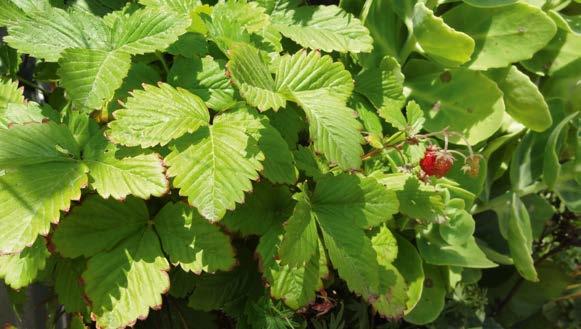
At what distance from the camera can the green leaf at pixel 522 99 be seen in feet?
4.39

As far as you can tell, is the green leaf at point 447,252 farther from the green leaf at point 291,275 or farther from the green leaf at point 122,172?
the green leaf at point 122,172

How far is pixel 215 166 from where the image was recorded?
3.11 ft

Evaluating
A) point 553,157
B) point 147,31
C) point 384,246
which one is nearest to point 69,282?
point 147,31

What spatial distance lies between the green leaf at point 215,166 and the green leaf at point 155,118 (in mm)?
28

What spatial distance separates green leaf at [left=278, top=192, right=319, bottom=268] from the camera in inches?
39.3

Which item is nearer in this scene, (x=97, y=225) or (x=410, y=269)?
(x=97, y=225)

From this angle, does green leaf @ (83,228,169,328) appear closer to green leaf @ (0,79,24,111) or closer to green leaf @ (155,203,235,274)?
green leaf @ (155,203,235,274)

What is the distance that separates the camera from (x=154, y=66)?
46.4 inches

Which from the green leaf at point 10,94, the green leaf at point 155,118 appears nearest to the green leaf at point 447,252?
the green leaf at point 155,118

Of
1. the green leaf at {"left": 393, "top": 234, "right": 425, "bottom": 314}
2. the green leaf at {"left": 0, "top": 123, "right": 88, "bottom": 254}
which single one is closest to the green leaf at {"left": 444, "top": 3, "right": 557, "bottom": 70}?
the green leaf at {"left": 393, "top": 234, "right": 425, "bottom": 314}

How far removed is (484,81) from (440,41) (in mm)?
174

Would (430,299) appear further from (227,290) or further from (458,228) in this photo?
(227,290)

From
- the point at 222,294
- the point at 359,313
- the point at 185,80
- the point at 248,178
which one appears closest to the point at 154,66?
the point at 185,80

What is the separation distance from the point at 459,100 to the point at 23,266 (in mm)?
969
